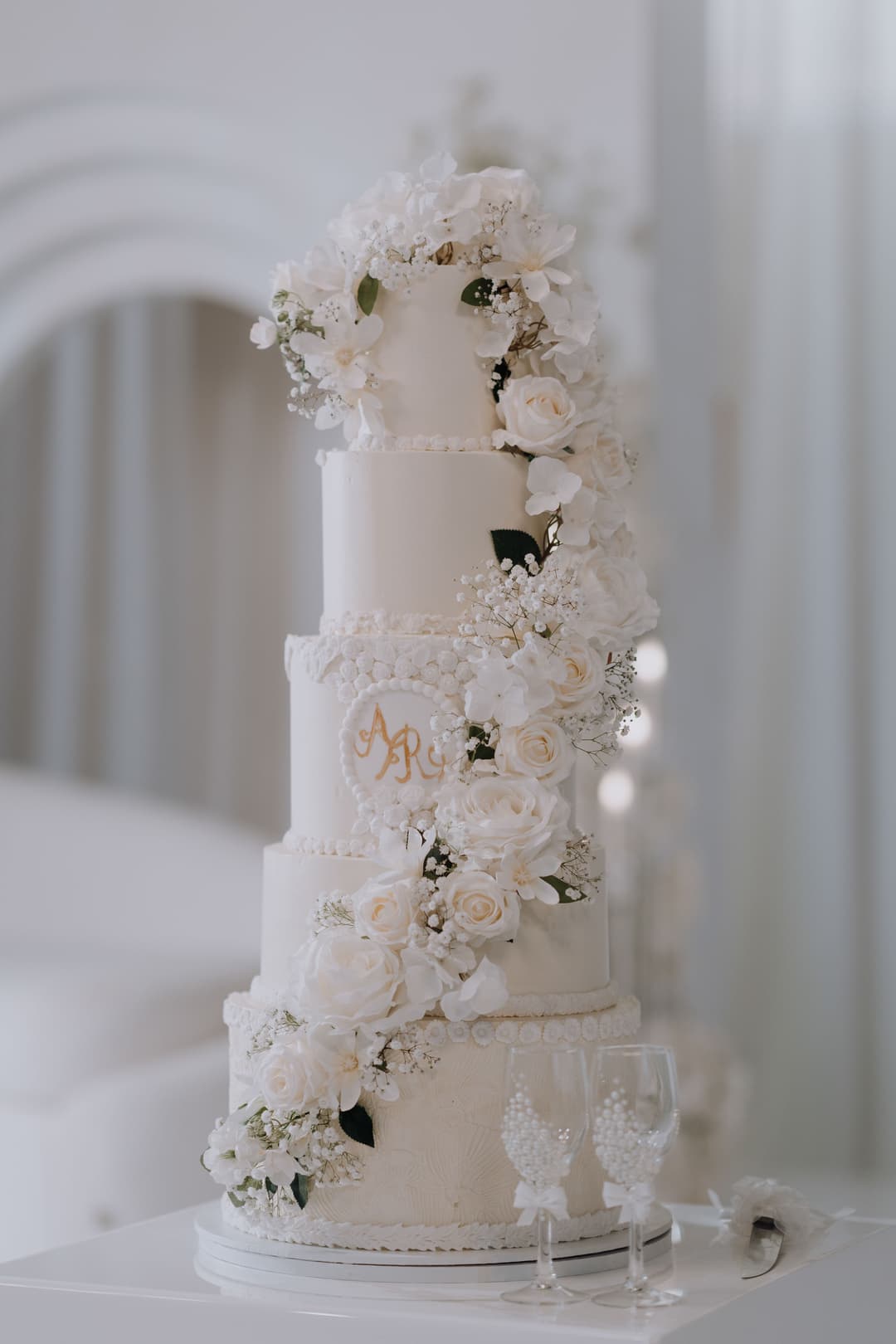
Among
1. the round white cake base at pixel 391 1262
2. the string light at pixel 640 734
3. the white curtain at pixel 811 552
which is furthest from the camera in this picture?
the white curtain at pixel 811 552

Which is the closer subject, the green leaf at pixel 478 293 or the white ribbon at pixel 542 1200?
the white ribbon at pixel 542 1200

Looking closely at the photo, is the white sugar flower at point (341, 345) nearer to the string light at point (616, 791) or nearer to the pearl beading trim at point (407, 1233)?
the pearl beading trim at point (407, 1233)

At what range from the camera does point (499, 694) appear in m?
1.63

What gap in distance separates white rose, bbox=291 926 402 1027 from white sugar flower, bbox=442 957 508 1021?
2.1 inches

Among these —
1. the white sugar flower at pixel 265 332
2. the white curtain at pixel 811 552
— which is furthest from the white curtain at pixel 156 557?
the white sugar flower at pixel 265 332

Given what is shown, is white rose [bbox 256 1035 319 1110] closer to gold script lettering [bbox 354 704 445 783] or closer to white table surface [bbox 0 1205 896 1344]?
white table surface [bbox 0 1205 896 1344]

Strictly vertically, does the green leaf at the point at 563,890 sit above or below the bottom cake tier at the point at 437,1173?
above

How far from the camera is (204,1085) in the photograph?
2.91 metres

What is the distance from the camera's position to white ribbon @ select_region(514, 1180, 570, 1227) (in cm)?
150

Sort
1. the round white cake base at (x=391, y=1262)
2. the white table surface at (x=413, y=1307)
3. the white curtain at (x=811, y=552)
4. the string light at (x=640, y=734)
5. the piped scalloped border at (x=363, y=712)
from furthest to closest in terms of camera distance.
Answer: the white curtain at (x=811, y=552) < the string light at (x=640, y=734) < the piped scalloped border at (x=363, y=712) < the round white cake base at (x=391, y=1262) < the white table surface at (x=413, y=1307)

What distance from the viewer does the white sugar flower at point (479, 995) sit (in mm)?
1600

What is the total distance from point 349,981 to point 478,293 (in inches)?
27.0

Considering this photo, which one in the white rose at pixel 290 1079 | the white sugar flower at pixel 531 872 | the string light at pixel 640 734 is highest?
the string light at pixel 640 734

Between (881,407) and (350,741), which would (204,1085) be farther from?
(881,407)
